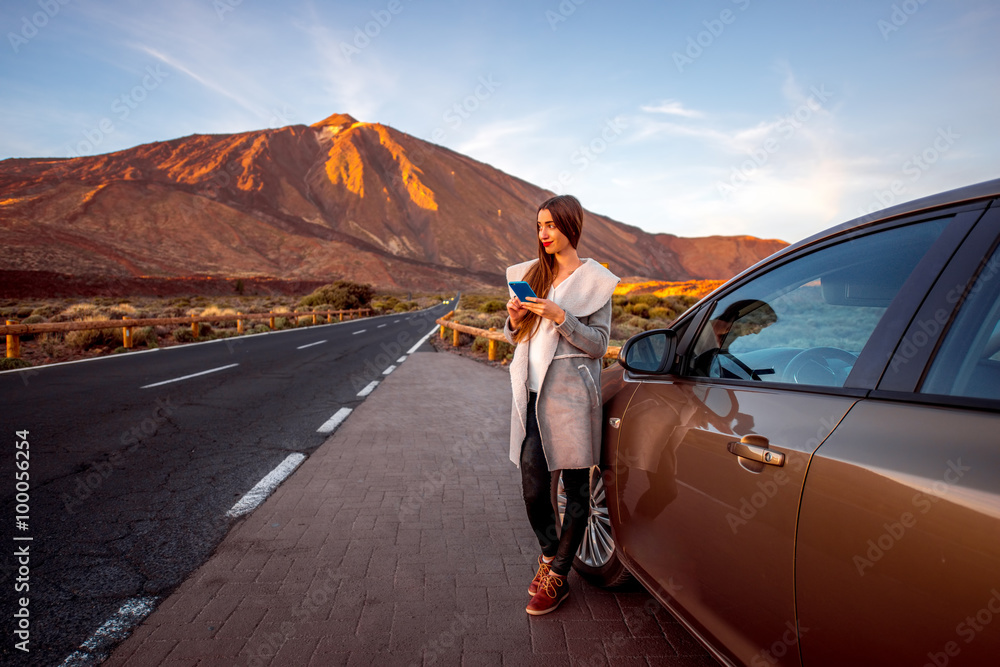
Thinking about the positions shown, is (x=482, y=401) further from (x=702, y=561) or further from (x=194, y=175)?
(x=194, y=175)

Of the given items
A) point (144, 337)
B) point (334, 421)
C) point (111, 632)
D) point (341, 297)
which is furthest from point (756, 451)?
point (341, 297)

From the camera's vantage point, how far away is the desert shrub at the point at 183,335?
58.7 ft

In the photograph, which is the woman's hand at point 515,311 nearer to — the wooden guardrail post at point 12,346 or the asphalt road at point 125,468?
the asphalt road at point 125,468

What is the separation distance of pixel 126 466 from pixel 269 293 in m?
74.3

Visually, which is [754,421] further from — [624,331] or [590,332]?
[624,331]

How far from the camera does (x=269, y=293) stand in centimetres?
7350

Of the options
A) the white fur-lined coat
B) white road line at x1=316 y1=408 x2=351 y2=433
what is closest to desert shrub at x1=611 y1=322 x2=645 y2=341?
white road line at x1=316 y1=408 x2=351 y2=433

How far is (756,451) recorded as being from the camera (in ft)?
5.27

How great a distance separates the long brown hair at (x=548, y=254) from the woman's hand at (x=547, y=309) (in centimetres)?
23

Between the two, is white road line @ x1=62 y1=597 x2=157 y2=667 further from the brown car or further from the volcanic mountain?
the volcanic mountain

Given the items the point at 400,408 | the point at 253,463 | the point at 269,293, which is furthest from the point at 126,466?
the point at 269,293

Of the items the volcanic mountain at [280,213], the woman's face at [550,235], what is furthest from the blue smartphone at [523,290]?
the volcanic mountain at [280,213]

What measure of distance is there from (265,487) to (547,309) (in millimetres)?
3129

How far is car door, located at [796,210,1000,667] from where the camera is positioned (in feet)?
3.38
